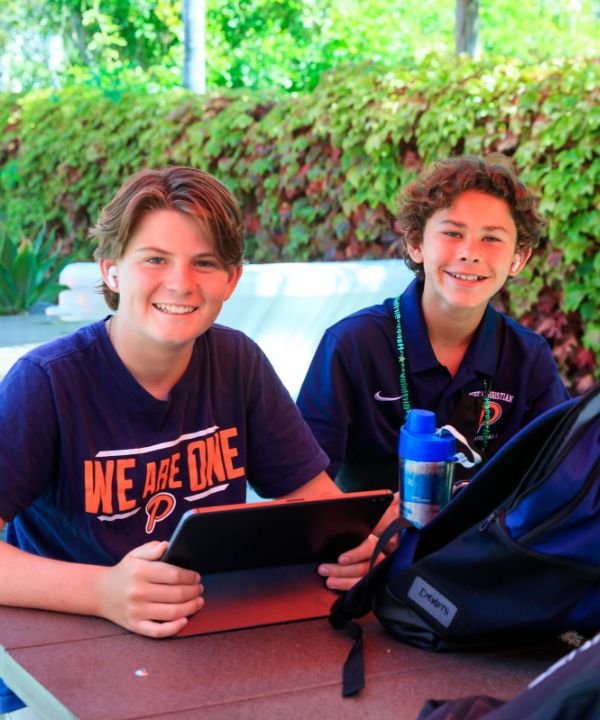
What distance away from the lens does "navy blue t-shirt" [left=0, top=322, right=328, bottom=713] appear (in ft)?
6.20

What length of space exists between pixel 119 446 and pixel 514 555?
2.71ft

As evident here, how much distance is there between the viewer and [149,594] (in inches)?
61.9

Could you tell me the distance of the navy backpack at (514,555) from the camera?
4.55 ft

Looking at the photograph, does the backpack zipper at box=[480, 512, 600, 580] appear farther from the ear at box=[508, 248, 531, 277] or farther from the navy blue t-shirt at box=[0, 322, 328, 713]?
the ear at box=[508, 248, 531, 277]

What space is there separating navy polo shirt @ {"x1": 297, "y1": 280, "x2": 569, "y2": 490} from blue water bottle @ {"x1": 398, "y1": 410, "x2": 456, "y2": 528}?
705 mm

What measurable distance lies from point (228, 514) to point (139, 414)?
0.53m

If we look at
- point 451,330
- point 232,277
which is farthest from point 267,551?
point 451,330

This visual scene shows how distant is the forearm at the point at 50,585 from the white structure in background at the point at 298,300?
103 inches

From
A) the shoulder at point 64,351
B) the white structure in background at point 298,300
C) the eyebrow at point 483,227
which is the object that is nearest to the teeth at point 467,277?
the eyebrow at point 483,227

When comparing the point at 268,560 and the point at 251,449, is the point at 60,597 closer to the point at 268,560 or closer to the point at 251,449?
the point at 268,560

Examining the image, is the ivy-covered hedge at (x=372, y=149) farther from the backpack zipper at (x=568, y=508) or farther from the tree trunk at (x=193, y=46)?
the backpack zipper at (x=568, y=508)

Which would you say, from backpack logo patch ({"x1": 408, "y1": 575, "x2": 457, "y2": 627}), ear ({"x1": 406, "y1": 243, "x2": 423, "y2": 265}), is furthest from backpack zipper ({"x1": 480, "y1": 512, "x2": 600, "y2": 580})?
ear ({"x1": 406, "y1": 243, "x2": 423, "y2": 265})

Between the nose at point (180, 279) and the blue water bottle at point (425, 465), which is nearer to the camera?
the blue water bottle at point (425, 465)

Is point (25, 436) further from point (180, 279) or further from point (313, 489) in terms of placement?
point (313, 489)
